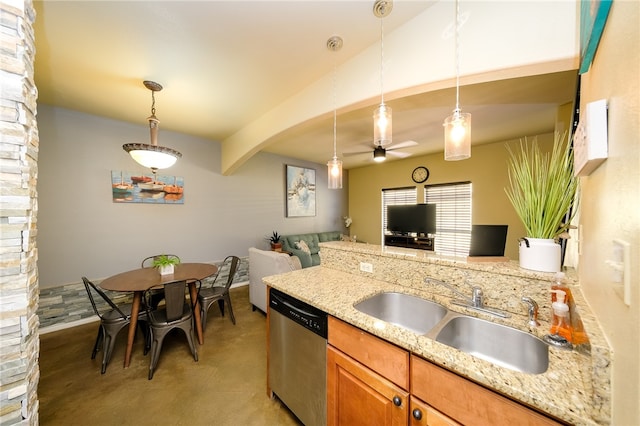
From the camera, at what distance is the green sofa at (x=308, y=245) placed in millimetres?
4477

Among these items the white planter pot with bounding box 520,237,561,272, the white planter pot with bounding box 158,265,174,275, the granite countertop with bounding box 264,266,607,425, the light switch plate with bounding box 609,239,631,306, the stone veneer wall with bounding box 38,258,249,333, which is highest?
the light switch plate with bounding box 609,239,631,306

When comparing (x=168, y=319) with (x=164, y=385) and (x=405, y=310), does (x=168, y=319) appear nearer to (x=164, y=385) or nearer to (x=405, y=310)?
(x=164, y=385)

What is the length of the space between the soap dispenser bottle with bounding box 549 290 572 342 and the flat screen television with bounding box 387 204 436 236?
10.7 feet

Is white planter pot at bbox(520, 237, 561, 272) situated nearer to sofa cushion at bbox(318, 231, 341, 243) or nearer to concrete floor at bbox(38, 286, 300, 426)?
concrete floor at bbox(38, 286, 300, 426)

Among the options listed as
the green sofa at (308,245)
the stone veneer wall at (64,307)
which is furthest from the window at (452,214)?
the stone veneer wall at (64,307)

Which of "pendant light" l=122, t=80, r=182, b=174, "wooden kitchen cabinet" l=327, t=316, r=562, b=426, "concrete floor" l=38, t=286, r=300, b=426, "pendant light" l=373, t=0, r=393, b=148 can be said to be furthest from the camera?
"pendant light" l=122, t=80, r=182, b=174

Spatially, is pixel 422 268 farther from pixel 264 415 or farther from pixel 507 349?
pixel 264 415

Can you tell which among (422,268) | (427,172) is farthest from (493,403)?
(427,172)

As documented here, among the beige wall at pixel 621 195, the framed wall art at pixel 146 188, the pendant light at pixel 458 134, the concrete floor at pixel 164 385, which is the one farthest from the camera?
the framed wall art at pixel 146 188

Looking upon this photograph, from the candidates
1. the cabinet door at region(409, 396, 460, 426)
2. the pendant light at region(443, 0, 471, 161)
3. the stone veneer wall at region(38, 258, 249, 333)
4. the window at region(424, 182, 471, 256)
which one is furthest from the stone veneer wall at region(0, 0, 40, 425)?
the window at region(424, 182, 471, 256)

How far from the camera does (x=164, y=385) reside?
1.89m

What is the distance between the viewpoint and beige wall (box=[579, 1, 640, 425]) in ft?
1.47

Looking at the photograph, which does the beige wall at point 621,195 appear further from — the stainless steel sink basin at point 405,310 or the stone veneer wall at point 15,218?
the stone veneer wall at point 15,218

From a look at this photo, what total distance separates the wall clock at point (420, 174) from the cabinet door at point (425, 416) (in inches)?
182
